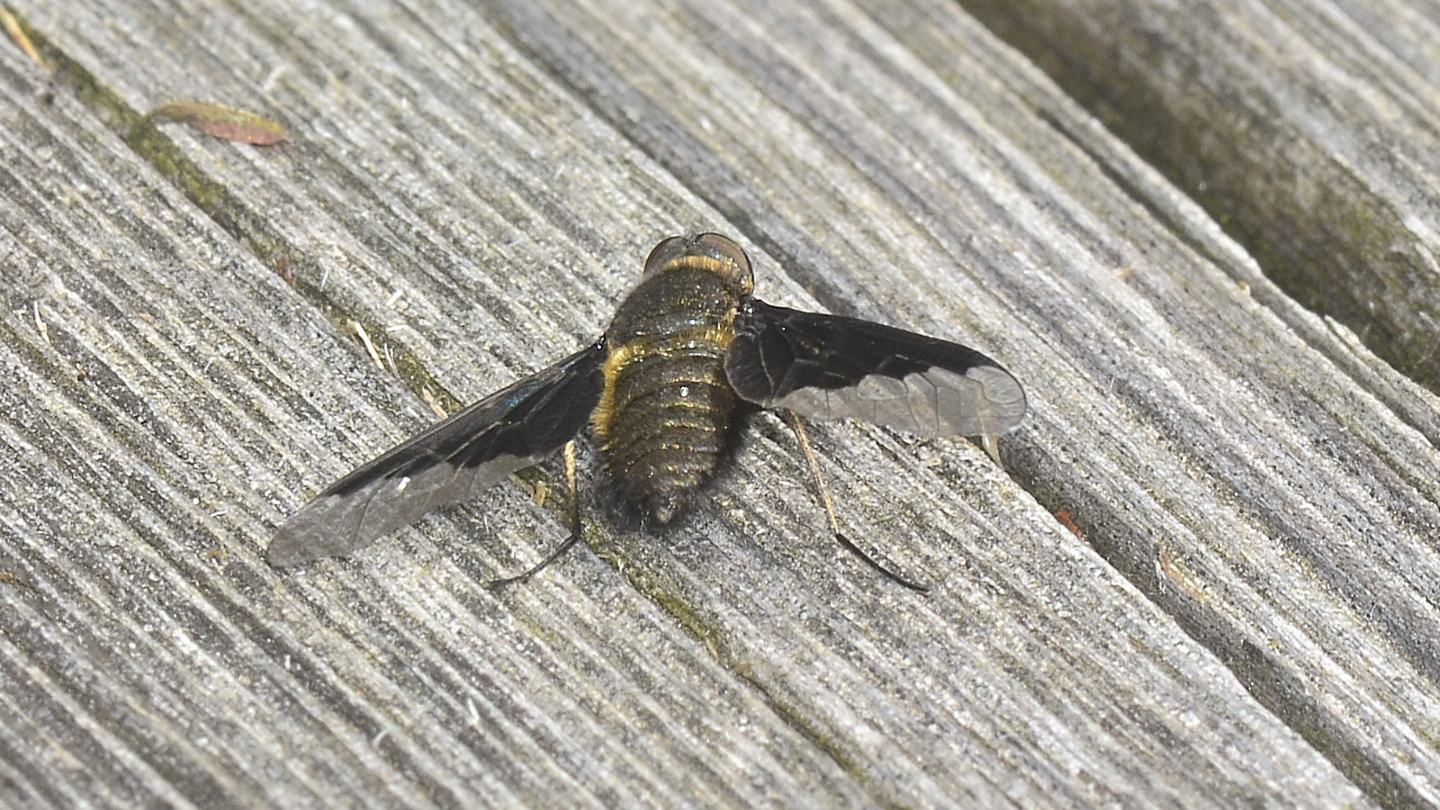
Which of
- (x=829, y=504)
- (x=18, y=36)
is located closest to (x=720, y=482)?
(x=829, y=504)

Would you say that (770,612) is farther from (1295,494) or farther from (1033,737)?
(1295,494)

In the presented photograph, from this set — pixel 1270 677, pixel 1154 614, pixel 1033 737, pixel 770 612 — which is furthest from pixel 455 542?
pixel 1270 677

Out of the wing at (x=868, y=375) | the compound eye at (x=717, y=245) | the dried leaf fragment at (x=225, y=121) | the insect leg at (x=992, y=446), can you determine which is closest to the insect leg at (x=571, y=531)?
the wing at (x=868, y=375)

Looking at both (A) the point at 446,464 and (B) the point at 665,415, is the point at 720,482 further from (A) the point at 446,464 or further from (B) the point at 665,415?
(A) the point at 446,464

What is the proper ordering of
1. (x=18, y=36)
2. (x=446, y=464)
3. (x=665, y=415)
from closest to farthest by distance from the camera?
(x=446, y=464) < (x=665, y=415) < (x=18, y=36)

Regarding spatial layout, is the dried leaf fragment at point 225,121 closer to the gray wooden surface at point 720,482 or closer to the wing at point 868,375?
the gray wooden surface at point 720,482

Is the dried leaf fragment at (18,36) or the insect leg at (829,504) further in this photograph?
the dried leaf fragment at (18,36)
